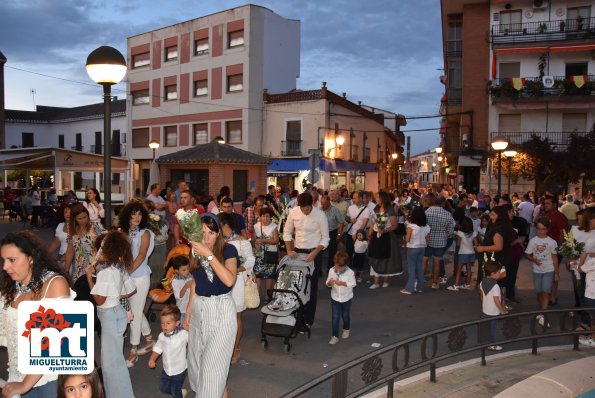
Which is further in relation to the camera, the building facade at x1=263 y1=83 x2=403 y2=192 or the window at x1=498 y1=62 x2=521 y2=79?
the window at x1=498 y1=62 x2=521 y2=79

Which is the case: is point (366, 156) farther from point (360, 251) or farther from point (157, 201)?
point (157, 201)

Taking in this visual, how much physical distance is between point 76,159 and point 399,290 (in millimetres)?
15517

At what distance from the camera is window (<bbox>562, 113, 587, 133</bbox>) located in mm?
29812

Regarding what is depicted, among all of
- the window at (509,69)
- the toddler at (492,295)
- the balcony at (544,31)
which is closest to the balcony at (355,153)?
the window at (509,69)

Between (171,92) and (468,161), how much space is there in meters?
22.0

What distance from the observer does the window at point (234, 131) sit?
3300 cm

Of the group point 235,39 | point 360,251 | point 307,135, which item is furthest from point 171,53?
point 360,251

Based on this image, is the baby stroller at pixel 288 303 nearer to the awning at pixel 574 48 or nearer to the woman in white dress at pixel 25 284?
the woman in white dress at pixel 25 284

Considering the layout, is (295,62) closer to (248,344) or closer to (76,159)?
(76,159)

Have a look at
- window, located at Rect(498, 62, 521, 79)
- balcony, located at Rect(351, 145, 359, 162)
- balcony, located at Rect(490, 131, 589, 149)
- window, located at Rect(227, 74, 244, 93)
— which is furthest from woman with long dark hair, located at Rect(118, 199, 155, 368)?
balcony, located at Rect(351, 145, 359, 162)

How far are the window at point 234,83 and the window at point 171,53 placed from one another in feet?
19.4

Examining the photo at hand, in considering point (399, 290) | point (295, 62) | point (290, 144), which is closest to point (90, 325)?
point (399, 290)

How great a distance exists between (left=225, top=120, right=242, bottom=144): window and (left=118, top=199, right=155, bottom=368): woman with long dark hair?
27.1m

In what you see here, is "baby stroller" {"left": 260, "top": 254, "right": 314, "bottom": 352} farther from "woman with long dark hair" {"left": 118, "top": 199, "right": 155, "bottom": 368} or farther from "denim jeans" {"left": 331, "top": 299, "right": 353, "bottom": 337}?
"woman with long dark hair" {"left": 118, "top": 199, "right": 155, "bottom": 368}
